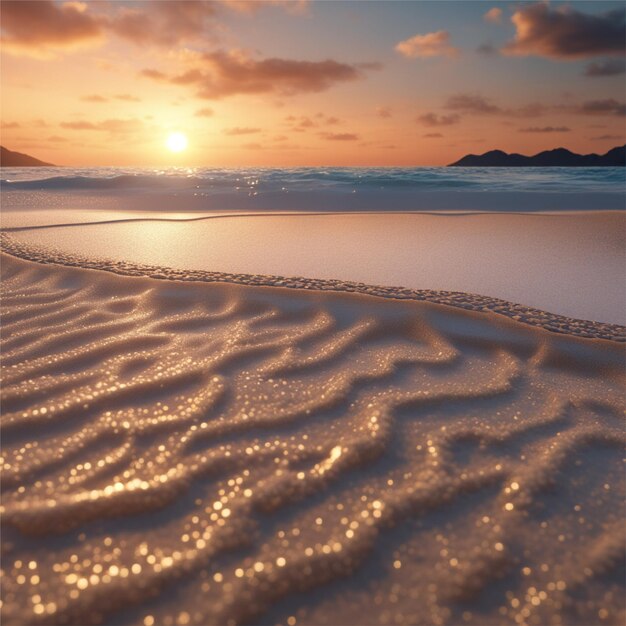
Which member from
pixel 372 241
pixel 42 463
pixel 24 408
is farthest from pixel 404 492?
pixel 372 241

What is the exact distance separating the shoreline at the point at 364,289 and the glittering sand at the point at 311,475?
0.12m

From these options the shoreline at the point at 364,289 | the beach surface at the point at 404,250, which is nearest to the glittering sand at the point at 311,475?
the shoreline at the point at 364,289

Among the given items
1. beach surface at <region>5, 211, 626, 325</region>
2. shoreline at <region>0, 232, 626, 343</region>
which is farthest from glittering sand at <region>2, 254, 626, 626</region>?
beach surface at <region>5, 211, 626, 325</region>

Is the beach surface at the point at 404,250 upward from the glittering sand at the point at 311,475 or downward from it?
upward

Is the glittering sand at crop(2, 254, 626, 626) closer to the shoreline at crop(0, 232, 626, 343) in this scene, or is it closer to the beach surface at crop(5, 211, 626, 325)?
the shoreline at crop(0, 232, 626, 343)

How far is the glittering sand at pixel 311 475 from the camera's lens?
1061 millimetres

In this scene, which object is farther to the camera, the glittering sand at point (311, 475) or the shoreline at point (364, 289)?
the shoreline at point (364, 289)

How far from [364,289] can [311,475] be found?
5.73ft

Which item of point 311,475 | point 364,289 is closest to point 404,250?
point 364,289

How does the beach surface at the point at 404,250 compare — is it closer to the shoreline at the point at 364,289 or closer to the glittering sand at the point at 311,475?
the shoreline at the point at 364,289

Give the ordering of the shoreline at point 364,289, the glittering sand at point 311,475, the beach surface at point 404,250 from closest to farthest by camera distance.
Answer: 1. the glittering sand at point 311,475
2. the shoreline at point 364,289
3. the beach surface at point 404,250

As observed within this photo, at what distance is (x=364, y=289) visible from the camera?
302cm

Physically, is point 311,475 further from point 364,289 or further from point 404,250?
point 404,250

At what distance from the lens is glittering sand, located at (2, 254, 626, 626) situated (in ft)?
3.48
